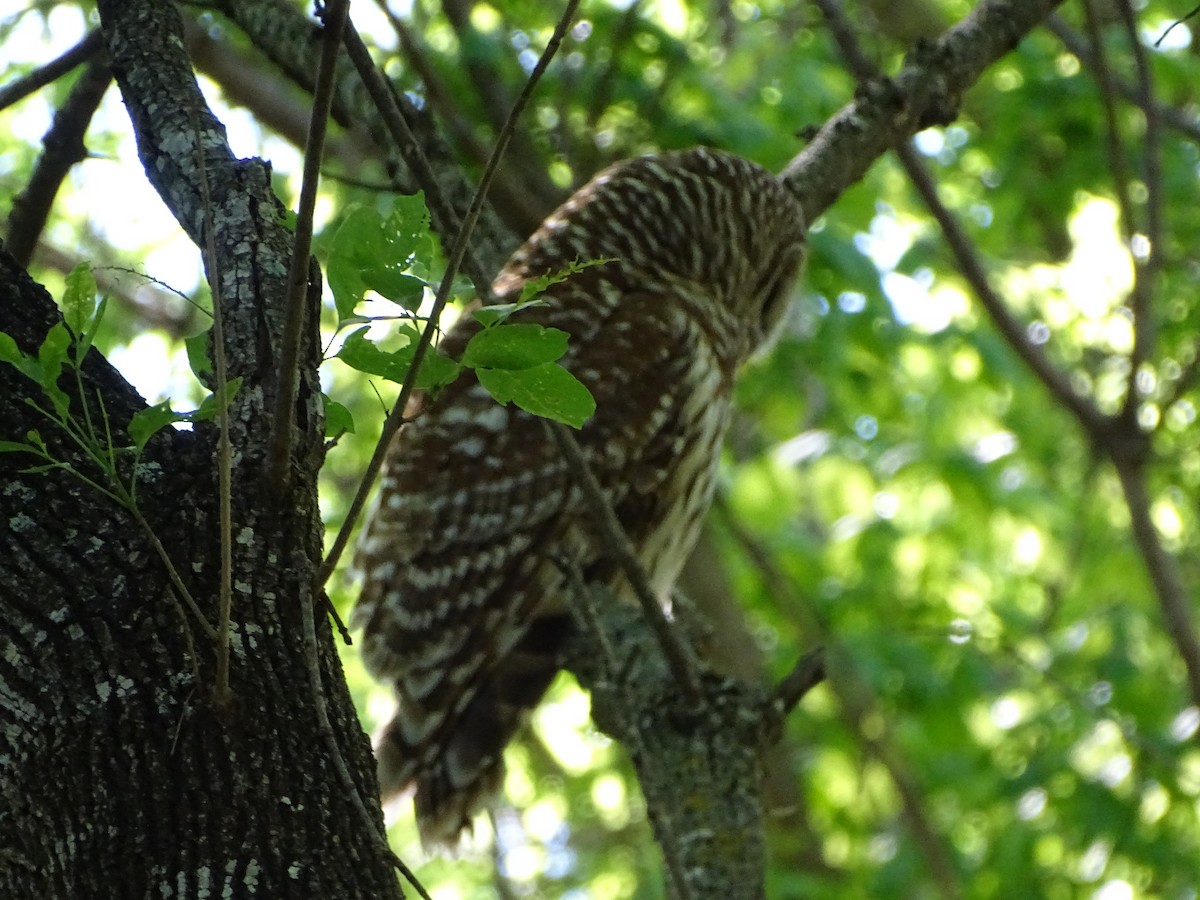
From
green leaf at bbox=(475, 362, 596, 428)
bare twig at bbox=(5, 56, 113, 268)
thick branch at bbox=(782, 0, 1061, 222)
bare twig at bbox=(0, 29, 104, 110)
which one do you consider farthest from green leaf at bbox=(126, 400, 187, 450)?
thick branch at bbox=(782, 0, 1061, 222)

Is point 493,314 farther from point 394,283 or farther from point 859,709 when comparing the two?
point 859,709

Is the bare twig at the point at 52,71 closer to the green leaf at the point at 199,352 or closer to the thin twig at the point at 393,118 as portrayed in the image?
the thin twig at the point at 393,118

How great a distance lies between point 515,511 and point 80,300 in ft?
7.63

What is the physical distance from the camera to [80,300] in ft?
4.16

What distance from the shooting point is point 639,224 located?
13.3ft

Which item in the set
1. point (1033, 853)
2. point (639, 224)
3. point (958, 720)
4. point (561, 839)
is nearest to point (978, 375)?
point (958, 720)

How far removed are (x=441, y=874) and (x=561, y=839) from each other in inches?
26.9

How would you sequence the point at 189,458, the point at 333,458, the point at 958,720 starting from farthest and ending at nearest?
the point at 333,458 < the point at 958,720 < the point at 189,458

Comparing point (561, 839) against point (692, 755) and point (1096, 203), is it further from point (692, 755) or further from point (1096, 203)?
point (692, 755)

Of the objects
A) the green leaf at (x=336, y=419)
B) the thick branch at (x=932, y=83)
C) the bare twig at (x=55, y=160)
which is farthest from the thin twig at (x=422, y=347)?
the thick branch at (x=932, y=83)

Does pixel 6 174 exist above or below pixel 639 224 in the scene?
above

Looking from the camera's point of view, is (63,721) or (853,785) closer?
(63,721)

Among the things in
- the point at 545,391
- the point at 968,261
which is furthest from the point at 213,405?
the point at 968,261

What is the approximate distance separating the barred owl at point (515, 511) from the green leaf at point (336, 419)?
181cm
